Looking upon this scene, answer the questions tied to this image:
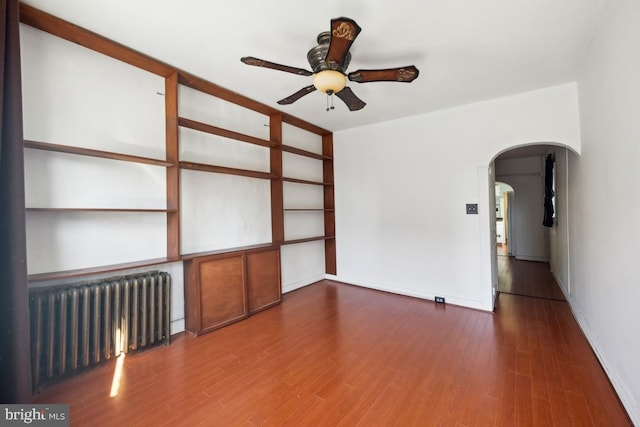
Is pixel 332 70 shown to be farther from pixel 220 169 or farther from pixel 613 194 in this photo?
pixel 613 194

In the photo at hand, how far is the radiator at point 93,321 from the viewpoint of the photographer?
2066 millimetres

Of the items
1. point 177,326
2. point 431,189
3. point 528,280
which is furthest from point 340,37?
point 528,280

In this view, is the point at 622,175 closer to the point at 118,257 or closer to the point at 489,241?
the point at 489,241

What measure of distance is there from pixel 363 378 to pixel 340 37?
2541 millimetres

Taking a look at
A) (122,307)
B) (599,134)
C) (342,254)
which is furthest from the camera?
(342,254)

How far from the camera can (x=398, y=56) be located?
258 cm

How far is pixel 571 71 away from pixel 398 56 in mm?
1952

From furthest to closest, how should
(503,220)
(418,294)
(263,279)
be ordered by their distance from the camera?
(503,220) → (418,294) → (263,279)

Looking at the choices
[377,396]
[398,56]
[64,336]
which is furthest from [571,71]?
[64,336]

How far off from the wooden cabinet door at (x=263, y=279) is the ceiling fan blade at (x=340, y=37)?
8.43 feet
